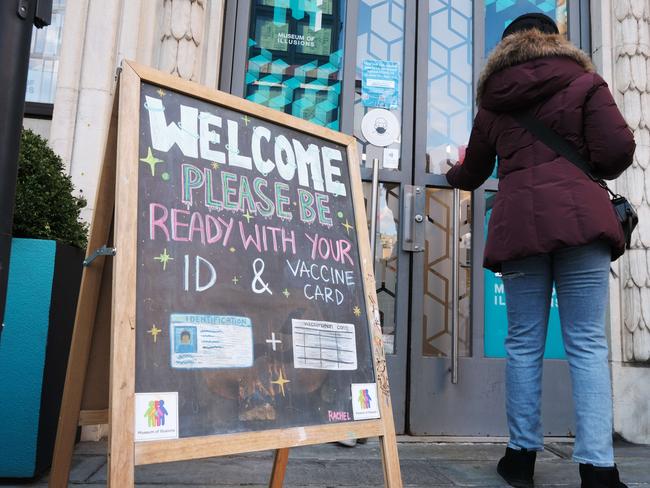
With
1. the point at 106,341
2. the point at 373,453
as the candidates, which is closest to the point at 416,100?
the point at 373,453

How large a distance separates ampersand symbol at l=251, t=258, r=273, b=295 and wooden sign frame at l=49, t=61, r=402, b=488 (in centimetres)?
38

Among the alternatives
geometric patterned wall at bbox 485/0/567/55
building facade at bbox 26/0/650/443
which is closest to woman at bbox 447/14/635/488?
building facade at bbox 26/0/650/443

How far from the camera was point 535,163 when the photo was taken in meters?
2.32

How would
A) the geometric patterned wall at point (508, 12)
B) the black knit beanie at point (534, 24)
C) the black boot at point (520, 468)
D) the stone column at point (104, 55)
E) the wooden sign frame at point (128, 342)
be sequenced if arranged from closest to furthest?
the wooden sign frame at point (128, 342), the black boot at point (520, 468), the black knit beanie at point (534, 24), the stone column at point (104, 55), the geometric patterned wall at point (508, 12)

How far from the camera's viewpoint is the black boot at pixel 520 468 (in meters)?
2.38

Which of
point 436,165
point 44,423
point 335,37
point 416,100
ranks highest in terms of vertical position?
point 335,37

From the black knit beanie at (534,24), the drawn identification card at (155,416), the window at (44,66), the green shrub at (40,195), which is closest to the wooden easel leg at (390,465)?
the drawn identification card at (155,416)

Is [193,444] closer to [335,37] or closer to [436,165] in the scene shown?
[436,165]

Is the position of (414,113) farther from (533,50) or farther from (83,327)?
(83,327)

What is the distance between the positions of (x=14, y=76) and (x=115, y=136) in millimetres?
488

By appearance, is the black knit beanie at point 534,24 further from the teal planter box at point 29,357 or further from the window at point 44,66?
the window at point 44,66

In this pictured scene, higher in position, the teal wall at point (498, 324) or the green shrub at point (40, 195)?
the green shrub at point (40, 195)

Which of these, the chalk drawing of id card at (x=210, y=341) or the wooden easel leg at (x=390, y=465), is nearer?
the chalk drawing of id card at (x=210, y=341)

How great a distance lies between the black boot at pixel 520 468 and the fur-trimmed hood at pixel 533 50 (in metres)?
1.60
